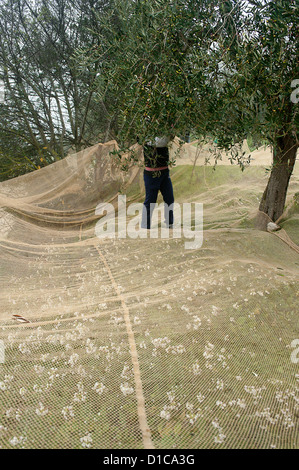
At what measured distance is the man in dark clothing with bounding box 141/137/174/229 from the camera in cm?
450

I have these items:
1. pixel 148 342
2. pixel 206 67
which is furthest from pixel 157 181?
pixel 148 342

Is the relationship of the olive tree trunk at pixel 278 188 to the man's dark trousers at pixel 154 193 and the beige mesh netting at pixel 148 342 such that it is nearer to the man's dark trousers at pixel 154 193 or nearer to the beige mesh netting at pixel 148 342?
the beige mesh netting at pixel 148 342

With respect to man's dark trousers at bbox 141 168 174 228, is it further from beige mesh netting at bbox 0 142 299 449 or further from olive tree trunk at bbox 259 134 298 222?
olive tree trunk at bbox 259 134 298 222

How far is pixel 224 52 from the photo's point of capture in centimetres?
297

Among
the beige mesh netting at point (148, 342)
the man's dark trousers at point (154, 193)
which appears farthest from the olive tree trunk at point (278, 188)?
the man's dark trousers at point (154, 193)

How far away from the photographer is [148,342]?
220cm

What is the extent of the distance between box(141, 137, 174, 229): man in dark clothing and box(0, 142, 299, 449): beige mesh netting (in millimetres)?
767

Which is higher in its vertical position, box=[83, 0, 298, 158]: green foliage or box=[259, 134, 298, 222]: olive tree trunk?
box=[83, 0, 298, 158]: green foliage

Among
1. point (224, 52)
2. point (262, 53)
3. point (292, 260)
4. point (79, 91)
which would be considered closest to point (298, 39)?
point (262, 53)

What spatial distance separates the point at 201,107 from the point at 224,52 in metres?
0.52

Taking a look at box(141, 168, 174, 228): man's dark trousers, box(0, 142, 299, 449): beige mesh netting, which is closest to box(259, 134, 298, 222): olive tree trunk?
box(0, 142, 299, 449): beige mesh netting

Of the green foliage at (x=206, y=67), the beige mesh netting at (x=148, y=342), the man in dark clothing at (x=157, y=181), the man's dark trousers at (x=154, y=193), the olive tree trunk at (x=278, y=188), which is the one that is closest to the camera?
the beige mesh netting at (x=148, y=342)

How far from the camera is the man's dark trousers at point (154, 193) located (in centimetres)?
474

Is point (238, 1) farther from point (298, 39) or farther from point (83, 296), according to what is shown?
point (83, 296)
